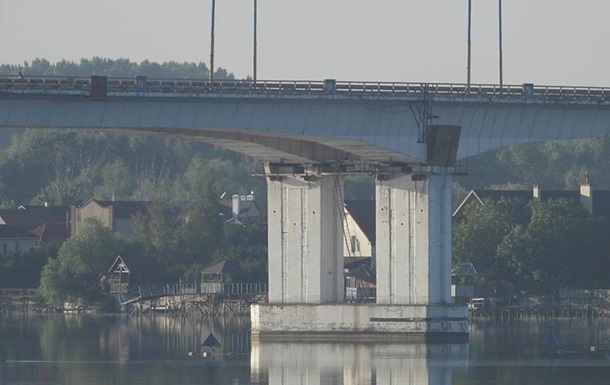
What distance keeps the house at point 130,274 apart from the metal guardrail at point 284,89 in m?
57.1

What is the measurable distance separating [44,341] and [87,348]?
6915 mm

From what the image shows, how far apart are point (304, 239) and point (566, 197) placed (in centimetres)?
5767

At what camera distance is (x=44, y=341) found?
119688mm

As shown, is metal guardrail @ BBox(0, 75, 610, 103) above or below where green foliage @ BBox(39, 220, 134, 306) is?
above

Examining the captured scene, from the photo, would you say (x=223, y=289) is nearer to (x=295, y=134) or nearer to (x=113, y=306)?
(x=113, y=306)

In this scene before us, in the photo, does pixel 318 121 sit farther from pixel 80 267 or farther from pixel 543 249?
pixel 80 267

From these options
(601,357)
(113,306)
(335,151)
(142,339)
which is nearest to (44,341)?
(142,339)

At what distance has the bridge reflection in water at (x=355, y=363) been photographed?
90125 millimetres

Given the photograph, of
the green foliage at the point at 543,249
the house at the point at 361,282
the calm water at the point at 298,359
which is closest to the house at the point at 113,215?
the house at the point at 361,282

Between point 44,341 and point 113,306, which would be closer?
point 44,341

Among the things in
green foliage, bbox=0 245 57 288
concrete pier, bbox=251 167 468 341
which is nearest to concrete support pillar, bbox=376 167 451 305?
concrete pier, bbox=251 167 468 341

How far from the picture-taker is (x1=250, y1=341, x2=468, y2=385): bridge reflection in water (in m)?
90.1

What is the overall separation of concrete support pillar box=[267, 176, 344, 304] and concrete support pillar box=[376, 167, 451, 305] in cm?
339

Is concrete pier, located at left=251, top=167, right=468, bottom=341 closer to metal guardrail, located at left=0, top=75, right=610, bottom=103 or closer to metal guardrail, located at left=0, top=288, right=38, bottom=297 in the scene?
metal guardrail, located at left=0, top=75, right=610, bottom=103
